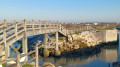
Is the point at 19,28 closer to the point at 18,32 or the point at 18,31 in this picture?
the point at 18,31

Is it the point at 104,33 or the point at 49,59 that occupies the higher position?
the point at 104,33

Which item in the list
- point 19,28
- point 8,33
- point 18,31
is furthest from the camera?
point 19,28

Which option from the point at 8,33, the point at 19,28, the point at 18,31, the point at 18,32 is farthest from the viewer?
the point at 19,28

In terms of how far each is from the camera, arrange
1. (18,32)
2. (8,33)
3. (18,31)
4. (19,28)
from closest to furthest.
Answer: (8,33)
(18,32)
(18,31)
(19,28)

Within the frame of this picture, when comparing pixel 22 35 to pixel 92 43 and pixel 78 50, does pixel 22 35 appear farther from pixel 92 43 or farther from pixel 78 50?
pixel 92 43

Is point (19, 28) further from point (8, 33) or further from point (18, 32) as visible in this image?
point (8, 33)

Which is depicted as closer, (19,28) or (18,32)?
(18,32)

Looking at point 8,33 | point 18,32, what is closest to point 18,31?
point 18,32

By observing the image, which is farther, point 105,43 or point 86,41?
point 105,43

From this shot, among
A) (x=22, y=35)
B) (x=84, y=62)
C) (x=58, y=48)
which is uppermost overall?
(x=22, y=35)

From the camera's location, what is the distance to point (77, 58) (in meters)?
22.5

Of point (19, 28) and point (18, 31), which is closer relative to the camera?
point (18, 31)

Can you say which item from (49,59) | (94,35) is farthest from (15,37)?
(94,35)

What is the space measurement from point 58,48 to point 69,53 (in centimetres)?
195
